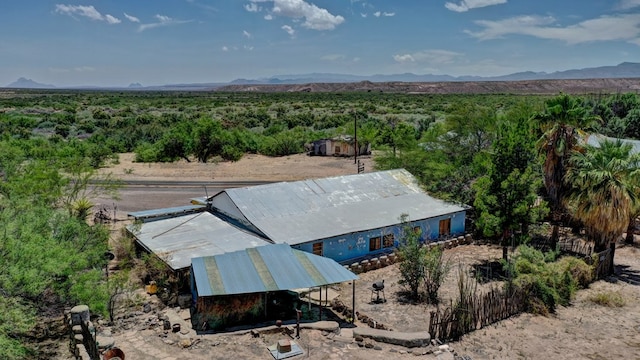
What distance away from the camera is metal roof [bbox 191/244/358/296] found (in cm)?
1762

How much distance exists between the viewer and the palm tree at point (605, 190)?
22.3m

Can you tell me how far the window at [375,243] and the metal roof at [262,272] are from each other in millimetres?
6079

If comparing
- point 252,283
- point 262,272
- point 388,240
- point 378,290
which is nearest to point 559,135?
point 388,240

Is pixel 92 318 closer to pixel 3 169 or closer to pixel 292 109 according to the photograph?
pixel 3 169

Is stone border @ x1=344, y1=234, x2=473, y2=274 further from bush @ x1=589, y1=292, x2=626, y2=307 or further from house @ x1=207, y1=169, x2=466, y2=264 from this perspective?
bush @ x1=589, y1=292, x2=626, y2=307

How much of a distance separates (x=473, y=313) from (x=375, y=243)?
331 inches

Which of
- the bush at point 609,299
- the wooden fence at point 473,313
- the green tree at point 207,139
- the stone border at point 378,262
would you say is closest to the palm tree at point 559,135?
the bush at point 609,299

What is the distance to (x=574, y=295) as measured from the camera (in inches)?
858

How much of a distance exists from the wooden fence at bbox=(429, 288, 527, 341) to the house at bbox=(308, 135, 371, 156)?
40055mm

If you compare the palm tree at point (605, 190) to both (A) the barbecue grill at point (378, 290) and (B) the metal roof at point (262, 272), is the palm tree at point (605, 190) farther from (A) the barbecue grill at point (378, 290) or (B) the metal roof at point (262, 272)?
(B) the metal roof at point (262, 272)

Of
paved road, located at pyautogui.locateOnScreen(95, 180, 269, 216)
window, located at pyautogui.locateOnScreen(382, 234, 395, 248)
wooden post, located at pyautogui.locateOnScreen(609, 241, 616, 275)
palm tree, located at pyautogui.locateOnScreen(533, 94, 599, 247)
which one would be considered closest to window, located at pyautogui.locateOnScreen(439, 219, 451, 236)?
window, located at pyautogui.locateOnScreen(382, 234, 395, 248)

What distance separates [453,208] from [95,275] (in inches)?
777

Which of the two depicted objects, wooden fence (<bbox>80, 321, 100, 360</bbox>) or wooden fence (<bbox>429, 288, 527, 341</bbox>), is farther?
wooden fence (<bbox>429, 288, 527, 341</bbox>)

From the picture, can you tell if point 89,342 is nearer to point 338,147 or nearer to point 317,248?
point 317,248
